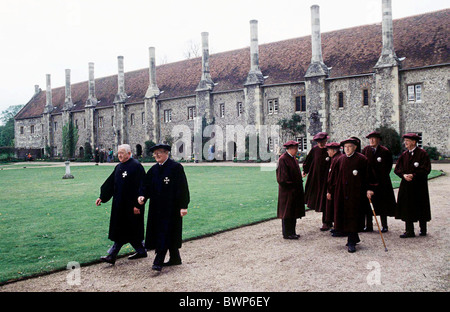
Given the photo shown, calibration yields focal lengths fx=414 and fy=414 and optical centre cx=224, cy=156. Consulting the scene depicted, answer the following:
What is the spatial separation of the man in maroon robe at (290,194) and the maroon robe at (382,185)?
5.18 ft

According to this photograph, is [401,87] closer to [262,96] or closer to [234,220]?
[262,96]

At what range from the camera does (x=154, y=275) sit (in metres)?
5.74

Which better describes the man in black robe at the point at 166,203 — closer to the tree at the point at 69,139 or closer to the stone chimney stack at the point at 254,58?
the stone chimney stack at the point at 254,58

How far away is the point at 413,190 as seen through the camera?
7906mm

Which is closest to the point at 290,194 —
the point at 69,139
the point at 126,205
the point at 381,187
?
the point at 381,187

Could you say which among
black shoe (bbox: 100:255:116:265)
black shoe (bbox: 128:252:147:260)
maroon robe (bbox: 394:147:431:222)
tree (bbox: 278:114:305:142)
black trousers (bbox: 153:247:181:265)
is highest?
tree (bbox: 278:114:305:142)

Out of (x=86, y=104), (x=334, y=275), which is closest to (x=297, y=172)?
(x=334, y=275)

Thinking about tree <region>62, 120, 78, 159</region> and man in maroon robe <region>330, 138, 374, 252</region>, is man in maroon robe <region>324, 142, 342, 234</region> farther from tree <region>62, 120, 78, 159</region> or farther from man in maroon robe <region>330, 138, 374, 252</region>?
tree <region>62, 120, 78, 159</region>

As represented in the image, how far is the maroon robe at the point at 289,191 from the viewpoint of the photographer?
784cm

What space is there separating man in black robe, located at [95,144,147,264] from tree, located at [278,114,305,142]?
28155mm

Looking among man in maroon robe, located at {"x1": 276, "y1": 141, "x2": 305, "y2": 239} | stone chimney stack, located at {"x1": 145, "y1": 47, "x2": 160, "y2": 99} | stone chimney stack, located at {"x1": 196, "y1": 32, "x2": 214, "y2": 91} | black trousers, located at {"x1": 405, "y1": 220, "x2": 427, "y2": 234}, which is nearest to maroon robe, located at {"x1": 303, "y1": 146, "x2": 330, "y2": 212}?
man in maroon robe, located at {"x1": 276, "y1": 141, "x2": 305, "y2": 239}

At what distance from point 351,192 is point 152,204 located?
3.35 m

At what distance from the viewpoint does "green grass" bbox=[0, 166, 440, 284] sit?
6734 millimetres

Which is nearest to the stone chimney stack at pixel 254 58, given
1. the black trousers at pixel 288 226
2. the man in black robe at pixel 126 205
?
the black trousers at pixel 288 226
